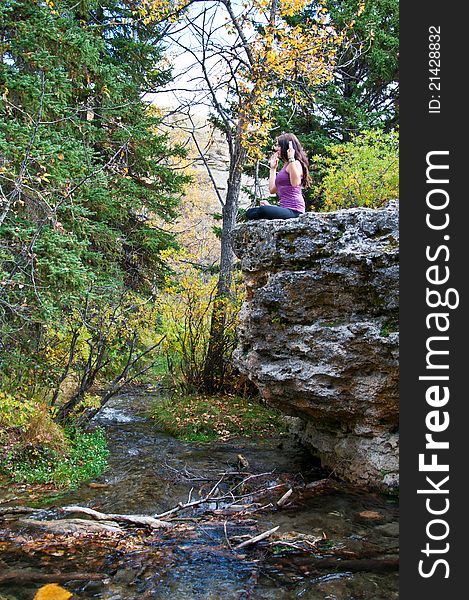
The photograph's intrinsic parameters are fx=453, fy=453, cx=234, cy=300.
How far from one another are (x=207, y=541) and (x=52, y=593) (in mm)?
950

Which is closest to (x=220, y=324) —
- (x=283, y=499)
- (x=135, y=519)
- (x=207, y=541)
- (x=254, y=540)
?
(x=283, y=499)

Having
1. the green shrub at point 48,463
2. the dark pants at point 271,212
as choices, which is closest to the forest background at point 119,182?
the green shrub at point 48,463

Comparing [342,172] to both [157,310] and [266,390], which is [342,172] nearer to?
[157,310]

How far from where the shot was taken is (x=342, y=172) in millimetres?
7340

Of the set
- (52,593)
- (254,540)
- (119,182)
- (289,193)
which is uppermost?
(119,182)

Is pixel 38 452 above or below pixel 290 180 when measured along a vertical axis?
below

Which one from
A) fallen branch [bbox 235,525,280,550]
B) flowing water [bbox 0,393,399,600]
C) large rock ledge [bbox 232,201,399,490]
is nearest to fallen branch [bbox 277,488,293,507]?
flowing water [bbox 0,393,399,600]

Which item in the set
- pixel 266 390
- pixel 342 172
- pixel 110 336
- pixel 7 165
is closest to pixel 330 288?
pixel 266 390

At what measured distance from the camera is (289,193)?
4836 millimetres

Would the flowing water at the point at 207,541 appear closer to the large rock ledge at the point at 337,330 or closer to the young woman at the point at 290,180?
the large rock ledge at the point at 337,330

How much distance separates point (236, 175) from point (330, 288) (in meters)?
4.51

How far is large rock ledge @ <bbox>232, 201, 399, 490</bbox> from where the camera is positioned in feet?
11.7

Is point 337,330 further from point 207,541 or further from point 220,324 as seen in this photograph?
point 220,324

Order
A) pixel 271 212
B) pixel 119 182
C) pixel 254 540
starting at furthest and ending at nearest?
1. pixel 119 182
2. pixel 271 212
3. pixel 254 540
